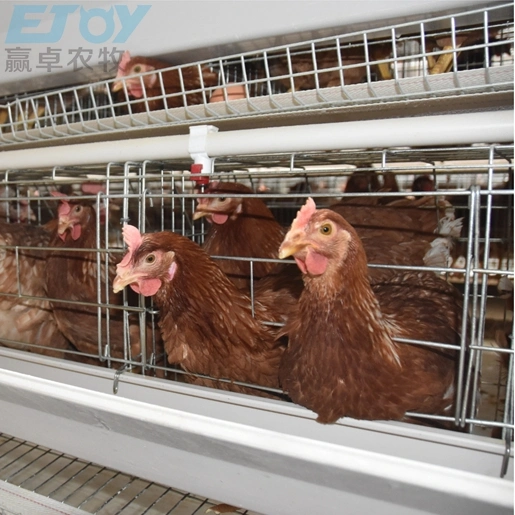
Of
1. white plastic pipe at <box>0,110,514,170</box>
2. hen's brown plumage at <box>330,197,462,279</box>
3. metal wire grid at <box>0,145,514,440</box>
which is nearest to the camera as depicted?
white plastic pipe at <box>0,110,514,170</box>

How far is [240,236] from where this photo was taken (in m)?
1.36

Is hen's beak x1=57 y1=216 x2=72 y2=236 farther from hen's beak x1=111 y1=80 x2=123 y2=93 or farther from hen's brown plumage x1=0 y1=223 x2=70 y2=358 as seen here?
hen's beak x1=111 y1=80 x2=123 y2=93

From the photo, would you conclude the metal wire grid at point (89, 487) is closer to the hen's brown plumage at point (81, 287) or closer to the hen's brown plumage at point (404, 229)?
the hen's brown plumage at point (81, 287)

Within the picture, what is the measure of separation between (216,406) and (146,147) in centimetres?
56

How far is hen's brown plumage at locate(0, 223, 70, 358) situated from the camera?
1.53 meters

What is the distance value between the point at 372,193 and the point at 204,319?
490 millimetres

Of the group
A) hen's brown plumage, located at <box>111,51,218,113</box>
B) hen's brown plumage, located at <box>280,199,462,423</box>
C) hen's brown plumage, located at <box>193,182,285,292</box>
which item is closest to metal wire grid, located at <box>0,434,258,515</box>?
hen's brown plumage, located at <box>280,199,462,423</box>

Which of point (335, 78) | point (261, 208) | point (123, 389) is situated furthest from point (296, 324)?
point (335, 78)

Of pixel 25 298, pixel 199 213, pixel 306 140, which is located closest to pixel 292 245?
pixel 306 140

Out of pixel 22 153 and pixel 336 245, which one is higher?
pixel 22 153

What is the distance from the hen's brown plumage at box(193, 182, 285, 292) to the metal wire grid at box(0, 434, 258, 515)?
0.61m

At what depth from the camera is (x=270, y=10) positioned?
2.93ft

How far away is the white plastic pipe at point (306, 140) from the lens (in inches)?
26.3

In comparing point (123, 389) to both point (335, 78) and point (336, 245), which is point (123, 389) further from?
point (335, 78)
